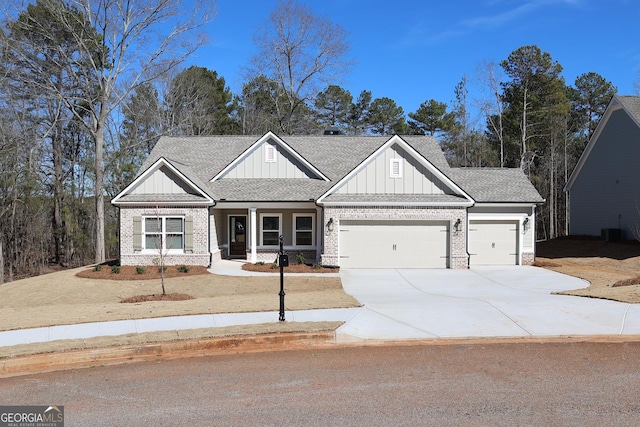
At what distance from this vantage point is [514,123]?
4275cm

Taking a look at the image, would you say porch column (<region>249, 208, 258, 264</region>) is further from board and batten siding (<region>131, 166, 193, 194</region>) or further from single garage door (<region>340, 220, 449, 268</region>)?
single garage door (<region>340, 220, 449, 268</region>)

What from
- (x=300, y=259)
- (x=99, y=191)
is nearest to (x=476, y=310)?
(x=300, y=259)

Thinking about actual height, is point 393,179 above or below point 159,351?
above

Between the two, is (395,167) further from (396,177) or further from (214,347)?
(214,347)

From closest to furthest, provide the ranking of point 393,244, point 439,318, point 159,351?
point 159,351 → point 439,318 → point 393,244

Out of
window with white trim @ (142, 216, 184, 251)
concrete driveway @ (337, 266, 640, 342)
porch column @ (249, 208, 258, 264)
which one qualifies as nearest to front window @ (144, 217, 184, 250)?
window with white trim @ (142, 216, 184, 251)

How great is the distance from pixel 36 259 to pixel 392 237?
23.8 m

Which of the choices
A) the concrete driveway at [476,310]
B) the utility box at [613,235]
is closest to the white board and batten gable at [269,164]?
the concrete driveway at [476,310]

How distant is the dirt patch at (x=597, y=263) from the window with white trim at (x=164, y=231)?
47.4 ft

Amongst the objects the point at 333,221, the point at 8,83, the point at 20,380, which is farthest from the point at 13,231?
the point at 20,380

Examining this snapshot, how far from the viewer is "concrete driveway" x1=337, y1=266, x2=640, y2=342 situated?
388 inches

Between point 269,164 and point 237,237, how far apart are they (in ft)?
12.4

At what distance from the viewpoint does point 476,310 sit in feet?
39.1

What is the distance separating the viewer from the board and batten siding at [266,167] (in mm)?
24734
